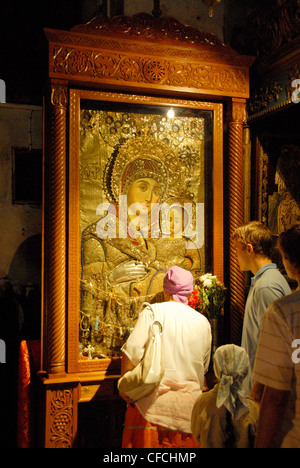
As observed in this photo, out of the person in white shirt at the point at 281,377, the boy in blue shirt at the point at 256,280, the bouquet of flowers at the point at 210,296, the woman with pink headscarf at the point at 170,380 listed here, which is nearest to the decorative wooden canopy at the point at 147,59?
the boy in blue shirt at the point at 256,280

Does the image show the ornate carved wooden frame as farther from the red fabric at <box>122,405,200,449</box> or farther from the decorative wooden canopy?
the red fabric at <box>122,405,200,449</box>

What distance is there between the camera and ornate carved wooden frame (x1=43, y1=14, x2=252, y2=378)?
3.31 m

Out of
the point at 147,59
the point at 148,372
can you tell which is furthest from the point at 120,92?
the point at 148,372

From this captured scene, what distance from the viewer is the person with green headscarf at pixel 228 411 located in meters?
1.81

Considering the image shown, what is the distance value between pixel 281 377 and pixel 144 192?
220 cm

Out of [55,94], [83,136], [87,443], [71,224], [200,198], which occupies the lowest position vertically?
[87,443]

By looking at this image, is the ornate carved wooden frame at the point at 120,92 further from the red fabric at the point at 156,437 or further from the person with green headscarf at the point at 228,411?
the person with green headscarf at the point at 228,411

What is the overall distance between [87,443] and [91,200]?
75.6 inches

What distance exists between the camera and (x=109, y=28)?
342cm

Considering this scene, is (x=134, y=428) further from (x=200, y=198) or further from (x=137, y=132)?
(x=137, y=132)

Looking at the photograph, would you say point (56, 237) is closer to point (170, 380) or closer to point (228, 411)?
point (170, 380)

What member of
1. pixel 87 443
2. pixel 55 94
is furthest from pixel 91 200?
pixel 87 443

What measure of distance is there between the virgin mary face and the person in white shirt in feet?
6.62

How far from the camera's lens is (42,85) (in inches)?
146
